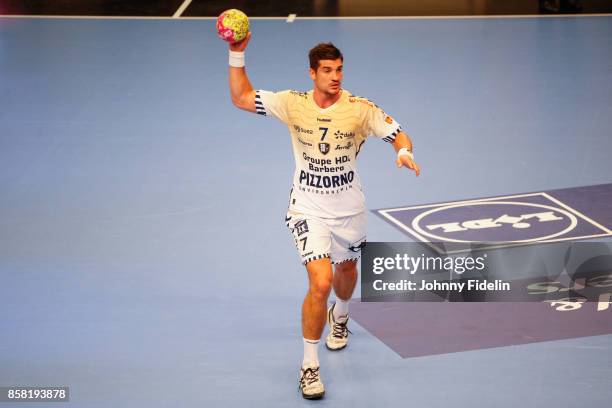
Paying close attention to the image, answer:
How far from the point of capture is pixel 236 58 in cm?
764

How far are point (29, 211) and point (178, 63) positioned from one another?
216 inches

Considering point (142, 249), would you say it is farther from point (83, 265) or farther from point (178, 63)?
point (178, 63)

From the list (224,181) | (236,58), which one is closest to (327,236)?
(236,58)

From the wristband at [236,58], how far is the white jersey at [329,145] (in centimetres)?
38

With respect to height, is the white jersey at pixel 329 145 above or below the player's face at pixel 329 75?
below

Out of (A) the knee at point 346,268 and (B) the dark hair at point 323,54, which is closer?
(B) the dark hair at point 323,54

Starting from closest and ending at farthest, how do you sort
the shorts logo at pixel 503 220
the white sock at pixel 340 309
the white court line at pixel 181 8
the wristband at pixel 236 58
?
the wristband at pixel 236 58 → the white sock at pixel 340 309 → the shorts logo at pixel 503 220 → the white court line at pixel 181 8

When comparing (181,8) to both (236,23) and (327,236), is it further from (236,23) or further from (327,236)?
(327,236)

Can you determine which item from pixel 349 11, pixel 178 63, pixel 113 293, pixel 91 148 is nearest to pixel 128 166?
pixel 91 148

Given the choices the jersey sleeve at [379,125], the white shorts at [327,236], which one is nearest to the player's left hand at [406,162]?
the jersey sleeve at [379,125]

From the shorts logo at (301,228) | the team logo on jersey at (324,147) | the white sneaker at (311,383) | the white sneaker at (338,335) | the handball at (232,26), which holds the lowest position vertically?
the white sneaker at (311,383)

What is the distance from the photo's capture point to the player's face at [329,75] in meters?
7.28

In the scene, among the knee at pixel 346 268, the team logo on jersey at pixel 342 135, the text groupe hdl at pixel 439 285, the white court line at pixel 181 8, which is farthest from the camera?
the white court line at pixel 181 8

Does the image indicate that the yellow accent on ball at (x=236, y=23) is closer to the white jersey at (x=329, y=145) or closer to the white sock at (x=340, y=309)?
the white jersey at (x=329, y=145)
